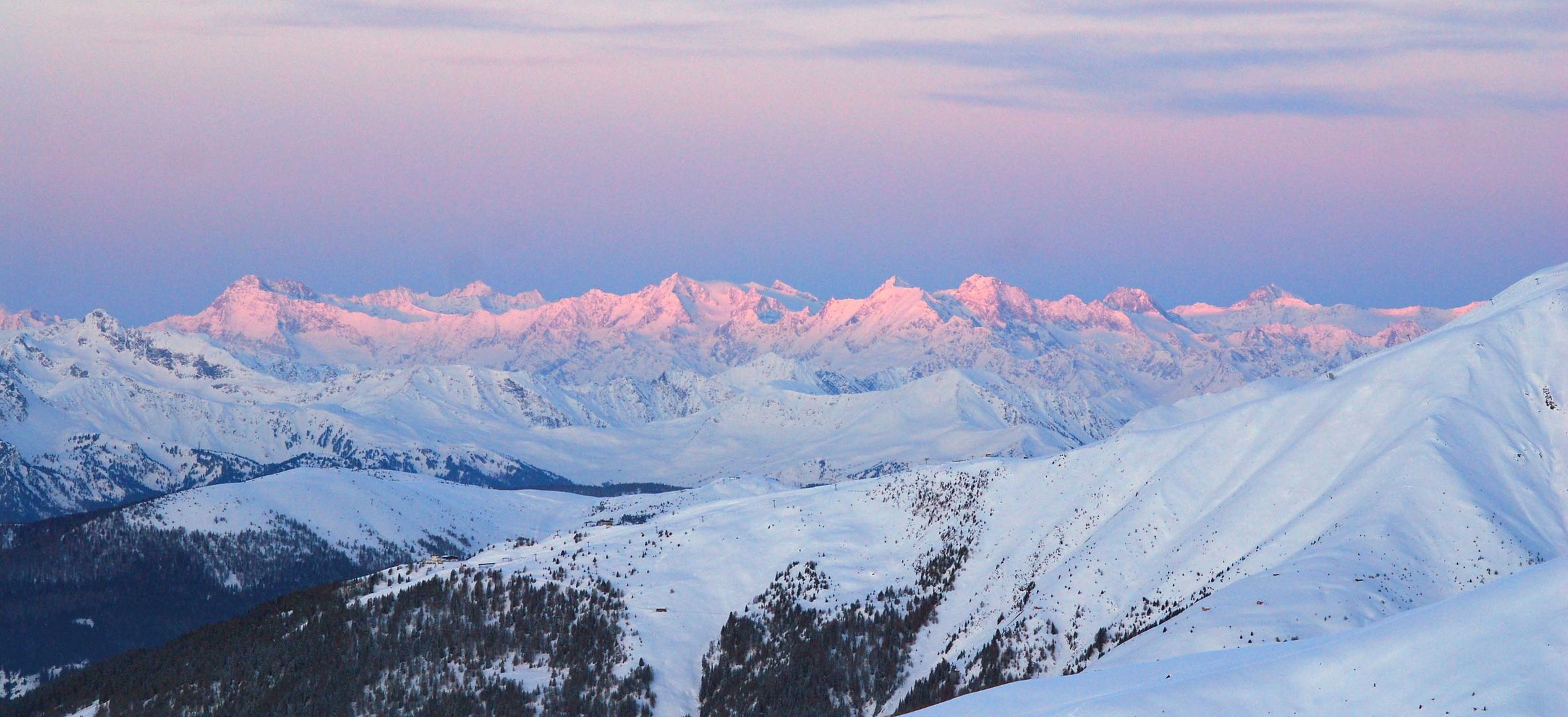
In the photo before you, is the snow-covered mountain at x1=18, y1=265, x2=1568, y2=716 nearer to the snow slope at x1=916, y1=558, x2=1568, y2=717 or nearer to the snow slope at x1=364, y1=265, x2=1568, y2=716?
the snow slope at x1=364, y1=265, x2=1568, y2=716

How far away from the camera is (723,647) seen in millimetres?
156000

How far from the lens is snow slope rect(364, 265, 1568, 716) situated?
106 meters

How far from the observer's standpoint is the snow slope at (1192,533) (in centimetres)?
10619

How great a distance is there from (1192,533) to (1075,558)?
12.3 meters


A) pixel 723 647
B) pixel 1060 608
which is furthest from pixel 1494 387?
pixel 723 647

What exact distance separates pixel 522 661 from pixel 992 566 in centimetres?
5118

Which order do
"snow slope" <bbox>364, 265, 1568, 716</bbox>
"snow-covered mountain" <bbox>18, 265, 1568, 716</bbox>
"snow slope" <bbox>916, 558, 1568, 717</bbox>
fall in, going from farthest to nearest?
1. "snow-covered mountain" <bbox>18, 265, 1568, 716</bbox>
2. "snow slope" <bbox>364, 265, 1568, 716</bbox>
3. "snow slope" <bbox>916, 558, 1568, 717</bbox>

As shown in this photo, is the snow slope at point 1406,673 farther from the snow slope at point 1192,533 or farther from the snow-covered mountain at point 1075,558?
the snow-covered mountain at point 1075,558

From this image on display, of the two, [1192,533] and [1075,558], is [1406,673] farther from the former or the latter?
[1075,558]

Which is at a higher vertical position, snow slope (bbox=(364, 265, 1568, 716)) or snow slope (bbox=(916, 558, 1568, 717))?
snow slope (bbox=(364, 265, 1568, 716))

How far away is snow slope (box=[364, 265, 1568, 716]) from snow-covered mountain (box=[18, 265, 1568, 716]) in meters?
0.32

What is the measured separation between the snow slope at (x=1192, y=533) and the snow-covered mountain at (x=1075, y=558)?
0.32 m

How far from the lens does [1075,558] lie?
5704 inches

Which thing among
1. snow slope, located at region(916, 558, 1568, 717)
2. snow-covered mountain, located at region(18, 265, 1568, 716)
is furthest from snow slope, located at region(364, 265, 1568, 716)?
snow slope, located at region(916, 558, 1568, 717)
